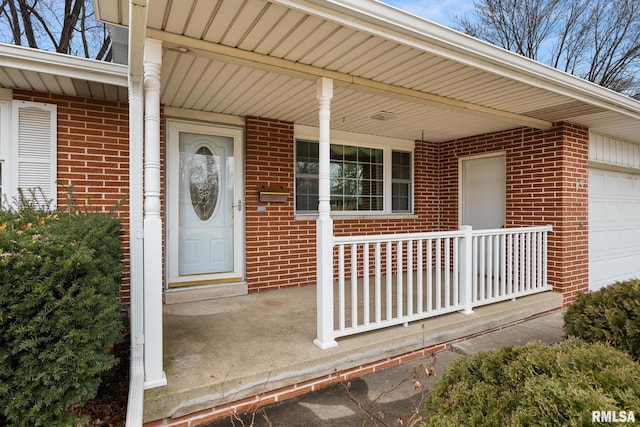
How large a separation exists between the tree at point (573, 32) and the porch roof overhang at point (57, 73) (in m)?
12.0

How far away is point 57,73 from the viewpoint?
3039 mm

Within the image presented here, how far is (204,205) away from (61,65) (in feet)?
6.70

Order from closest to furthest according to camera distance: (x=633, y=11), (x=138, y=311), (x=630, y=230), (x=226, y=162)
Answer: (x=138, y=311) → (x=226, y=162) → (x=630, y=230) → (x=633, y=11)

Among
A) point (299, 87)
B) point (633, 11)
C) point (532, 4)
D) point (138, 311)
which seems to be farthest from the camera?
point (532, 4)

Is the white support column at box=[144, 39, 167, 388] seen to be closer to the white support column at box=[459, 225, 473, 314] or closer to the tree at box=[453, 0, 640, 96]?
the white support column at box=[459, 225, 473, 314]

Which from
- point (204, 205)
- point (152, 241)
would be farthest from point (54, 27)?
point (152, 241)

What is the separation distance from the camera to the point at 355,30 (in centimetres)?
242

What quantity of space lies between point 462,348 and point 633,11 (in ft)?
40.6

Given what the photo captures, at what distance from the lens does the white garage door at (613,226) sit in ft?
18.0

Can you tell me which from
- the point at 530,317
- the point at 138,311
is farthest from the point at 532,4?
the point at 138,311

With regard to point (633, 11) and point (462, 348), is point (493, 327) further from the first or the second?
point (633, 11)

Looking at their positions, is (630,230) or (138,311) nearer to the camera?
(138,311)

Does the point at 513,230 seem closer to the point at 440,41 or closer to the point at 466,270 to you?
the point at 466,270

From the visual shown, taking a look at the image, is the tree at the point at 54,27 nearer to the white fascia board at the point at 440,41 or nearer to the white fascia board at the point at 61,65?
the white fascia board at the point at 61,65
